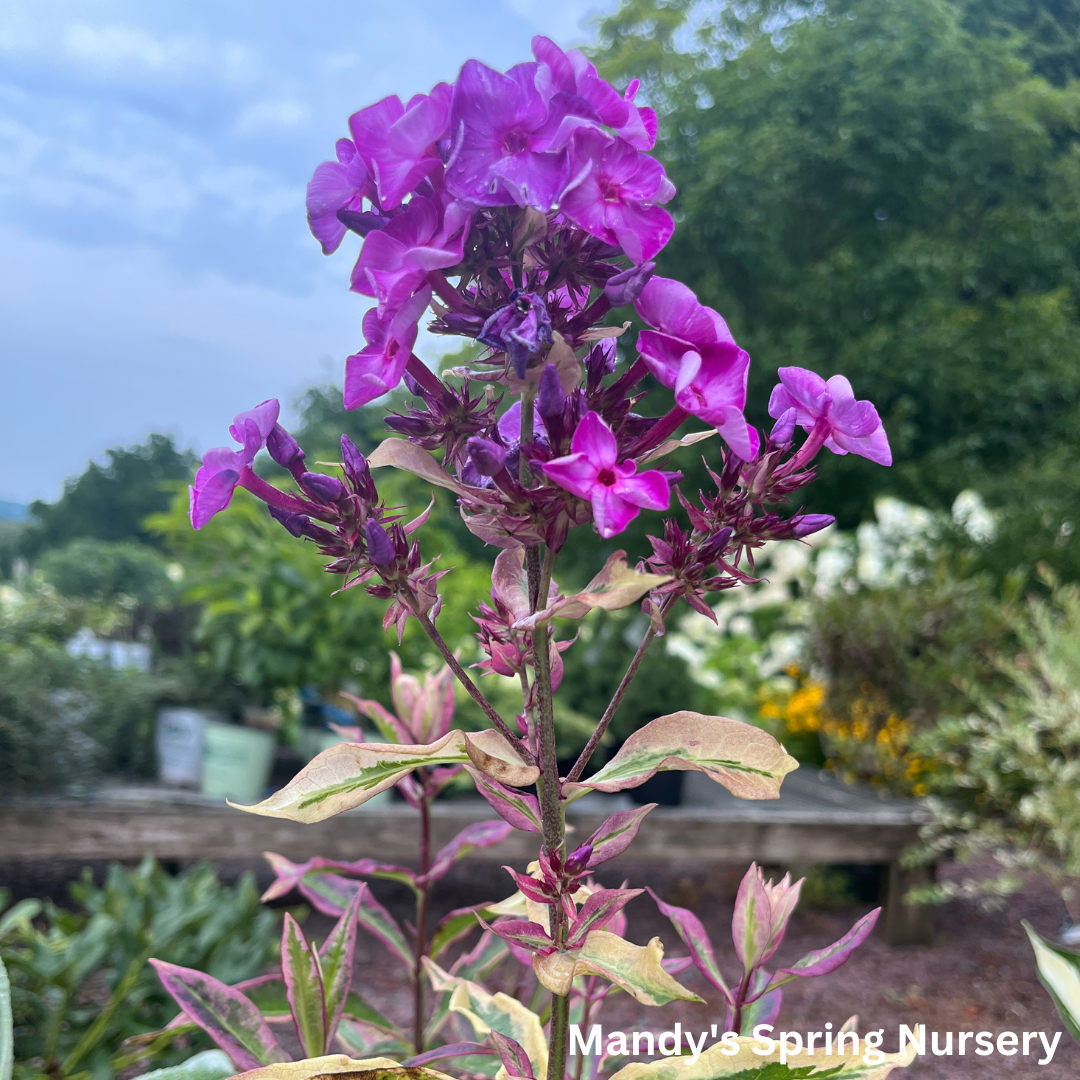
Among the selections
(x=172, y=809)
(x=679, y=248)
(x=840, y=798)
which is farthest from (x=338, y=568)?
(x=679, y=248)

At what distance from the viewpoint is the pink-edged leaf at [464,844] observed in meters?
1.07

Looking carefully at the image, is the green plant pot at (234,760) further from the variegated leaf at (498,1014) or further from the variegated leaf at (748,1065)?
the variegated leaf at (748,1065)

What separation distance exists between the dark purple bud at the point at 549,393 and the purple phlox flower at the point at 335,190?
0.21m

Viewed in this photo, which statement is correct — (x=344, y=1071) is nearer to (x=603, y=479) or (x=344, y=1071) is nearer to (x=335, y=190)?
(x=603, y=479)

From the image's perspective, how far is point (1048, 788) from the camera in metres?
2.91

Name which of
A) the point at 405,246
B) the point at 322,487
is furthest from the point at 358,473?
the point at 405,246

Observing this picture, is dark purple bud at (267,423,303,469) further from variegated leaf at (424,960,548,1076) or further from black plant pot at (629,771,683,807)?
black plant pot at (629,771,683,807)

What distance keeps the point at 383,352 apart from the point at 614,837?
1.41 ft

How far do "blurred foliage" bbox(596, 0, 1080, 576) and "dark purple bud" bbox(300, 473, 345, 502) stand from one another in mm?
6493

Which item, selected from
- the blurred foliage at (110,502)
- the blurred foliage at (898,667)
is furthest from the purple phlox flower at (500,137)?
the blurred foliage at (110,502)

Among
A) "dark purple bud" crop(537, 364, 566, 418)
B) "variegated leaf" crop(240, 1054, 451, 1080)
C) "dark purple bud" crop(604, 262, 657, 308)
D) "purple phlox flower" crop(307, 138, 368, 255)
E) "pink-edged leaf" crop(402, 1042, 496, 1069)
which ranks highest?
"purple phlox flower" crop(307, 138, 368, 255)

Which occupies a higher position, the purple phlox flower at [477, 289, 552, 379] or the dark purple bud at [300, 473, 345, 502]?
the purple phlox flower at [477, 289, 552, 379]

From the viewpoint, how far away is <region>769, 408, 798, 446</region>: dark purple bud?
670 millimetres

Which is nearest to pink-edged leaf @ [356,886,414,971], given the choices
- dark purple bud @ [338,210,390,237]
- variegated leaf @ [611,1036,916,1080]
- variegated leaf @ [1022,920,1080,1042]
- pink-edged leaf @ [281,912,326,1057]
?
pink-edged leaf @ [281,912,326,1057]
